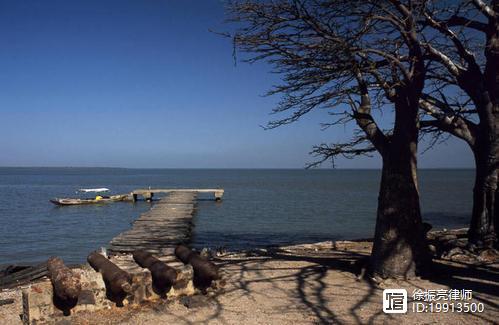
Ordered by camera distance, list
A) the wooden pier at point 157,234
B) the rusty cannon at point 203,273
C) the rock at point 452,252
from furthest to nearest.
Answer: the wooden pier at point 157,234 → the rock at point 452,252 → the rusty cannon at point 203,273

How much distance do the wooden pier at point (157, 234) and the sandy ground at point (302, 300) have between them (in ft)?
14.8

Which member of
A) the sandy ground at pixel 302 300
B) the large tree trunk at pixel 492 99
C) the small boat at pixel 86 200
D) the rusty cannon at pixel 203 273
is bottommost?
the small boat at pixel 86 200

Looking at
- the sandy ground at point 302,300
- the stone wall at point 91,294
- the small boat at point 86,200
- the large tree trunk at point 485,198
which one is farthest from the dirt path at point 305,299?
the small boat at point 86,200

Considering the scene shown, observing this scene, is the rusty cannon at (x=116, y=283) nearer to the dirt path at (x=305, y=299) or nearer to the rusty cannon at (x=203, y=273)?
the dirt path at (x=305, y=299)

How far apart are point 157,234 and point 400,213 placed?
1172 cm

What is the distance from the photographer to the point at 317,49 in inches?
284

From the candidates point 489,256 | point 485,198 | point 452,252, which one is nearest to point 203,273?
point 452,252

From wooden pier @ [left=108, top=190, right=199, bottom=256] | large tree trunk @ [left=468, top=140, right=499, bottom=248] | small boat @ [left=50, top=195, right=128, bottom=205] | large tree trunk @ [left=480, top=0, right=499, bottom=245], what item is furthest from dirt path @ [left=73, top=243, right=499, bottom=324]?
small boat @ [left=50, top=195, right=128, bottom=205]

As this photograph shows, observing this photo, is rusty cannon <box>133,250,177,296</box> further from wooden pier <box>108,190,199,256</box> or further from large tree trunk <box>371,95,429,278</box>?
wooden pier <box>108,190,199,256</box>

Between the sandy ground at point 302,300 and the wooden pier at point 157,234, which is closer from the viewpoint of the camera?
the sandy ground at point 302,300

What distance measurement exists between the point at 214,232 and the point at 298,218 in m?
7.74

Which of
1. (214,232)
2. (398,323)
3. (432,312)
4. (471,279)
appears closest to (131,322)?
(398,323)

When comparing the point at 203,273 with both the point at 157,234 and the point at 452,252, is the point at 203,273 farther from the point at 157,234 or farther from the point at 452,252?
the point at 157,234

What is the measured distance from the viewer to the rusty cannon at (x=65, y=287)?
6.10m
